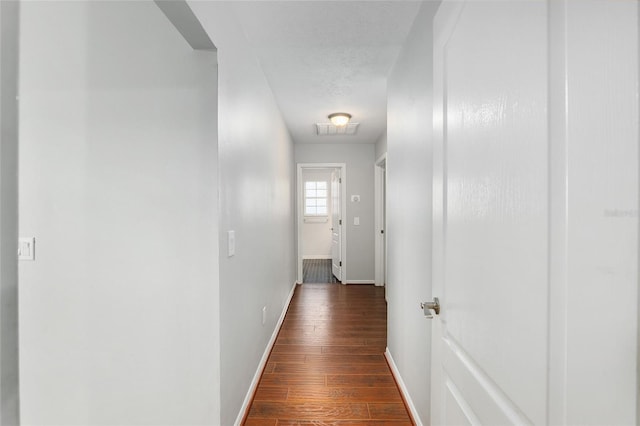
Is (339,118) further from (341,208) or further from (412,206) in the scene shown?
(412,206)

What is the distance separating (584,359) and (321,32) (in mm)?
2083

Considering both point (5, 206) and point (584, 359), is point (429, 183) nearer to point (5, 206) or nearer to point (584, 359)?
point (584, 359)

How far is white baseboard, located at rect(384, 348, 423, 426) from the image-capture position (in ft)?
5.79

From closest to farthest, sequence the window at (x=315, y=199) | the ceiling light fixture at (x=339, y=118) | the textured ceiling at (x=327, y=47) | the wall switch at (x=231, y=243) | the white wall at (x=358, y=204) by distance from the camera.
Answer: the wall switch at (x=231, y=243) < the textured ceiling at (x=327, y=47) < the ceiling light fixture at (x=339, y=118) < the white wall at (x=358, y=204) < the window at (x=315, y=199)

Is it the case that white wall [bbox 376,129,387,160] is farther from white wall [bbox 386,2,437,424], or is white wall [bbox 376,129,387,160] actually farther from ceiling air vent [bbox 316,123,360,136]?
white wall [bbox 386,2,437,424]

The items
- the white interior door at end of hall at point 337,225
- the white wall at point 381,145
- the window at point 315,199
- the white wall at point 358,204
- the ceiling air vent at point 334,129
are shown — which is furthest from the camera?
the window at point 315,199

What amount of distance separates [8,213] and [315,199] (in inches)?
296

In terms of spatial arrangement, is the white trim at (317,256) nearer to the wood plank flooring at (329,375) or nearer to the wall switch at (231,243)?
the wood plank flooring at (329,375)

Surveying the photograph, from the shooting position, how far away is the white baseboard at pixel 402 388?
5.79ft

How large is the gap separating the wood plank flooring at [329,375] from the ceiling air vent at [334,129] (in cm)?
240

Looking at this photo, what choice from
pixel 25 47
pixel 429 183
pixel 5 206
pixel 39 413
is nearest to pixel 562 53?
pixel 5 206

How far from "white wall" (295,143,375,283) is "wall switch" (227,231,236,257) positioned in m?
3.62

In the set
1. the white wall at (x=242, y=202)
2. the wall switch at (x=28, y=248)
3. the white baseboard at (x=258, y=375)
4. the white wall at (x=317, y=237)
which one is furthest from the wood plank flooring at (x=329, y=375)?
the white wall at (x=317, y=237)

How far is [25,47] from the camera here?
4.61 ft
